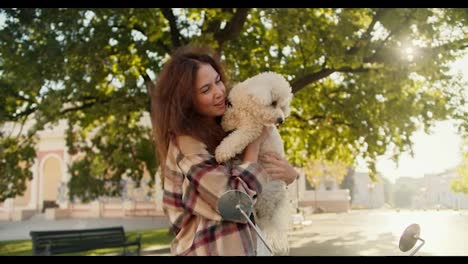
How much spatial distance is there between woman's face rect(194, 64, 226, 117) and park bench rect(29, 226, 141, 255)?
8127mm

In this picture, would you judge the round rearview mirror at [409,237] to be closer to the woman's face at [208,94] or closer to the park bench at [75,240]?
the woman's face at [208,94]

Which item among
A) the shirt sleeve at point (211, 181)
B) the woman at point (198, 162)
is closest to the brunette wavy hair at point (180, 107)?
the woman at point (198, 162)

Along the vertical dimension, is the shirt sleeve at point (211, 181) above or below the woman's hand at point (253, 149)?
below

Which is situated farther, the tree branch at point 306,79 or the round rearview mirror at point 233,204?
the tree branch at point 306,79

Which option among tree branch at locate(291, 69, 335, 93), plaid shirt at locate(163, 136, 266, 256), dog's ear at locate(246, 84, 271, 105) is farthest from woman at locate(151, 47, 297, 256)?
tree branch at locate(291, 69, 335, 93)

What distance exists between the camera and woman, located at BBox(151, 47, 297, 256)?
214 cm

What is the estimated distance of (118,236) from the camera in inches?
459

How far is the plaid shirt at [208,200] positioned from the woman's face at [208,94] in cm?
17

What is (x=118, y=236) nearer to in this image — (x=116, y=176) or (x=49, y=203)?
(x=116, y=176)

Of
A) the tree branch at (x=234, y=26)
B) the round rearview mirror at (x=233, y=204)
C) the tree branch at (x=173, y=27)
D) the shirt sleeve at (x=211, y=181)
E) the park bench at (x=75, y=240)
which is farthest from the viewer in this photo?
the tree branch at (x=173, y=27)

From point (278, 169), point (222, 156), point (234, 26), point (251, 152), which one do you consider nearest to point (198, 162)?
point (222, 156)

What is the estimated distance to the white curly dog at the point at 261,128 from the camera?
88.3 inches

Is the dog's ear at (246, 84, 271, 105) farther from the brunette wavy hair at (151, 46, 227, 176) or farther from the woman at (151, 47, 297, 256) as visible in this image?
the brunette wavy hair at (151, 46, 227, 176)
